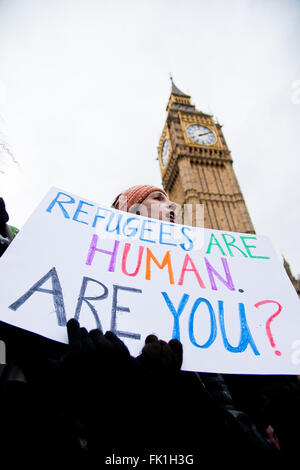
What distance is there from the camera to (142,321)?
795 mm

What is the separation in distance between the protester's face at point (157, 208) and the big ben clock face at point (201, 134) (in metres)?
22.8

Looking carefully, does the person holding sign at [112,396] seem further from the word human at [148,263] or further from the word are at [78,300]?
the word human at [148,263]

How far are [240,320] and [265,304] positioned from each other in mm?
169

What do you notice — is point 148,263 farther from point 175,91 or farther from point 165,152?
point 175,91

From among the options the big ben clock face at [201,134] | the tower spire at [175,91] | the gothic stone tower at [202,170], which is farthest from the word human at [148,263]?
the tower spire at [175,91]

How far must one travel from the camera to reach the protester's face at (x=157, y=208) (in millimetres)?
1617

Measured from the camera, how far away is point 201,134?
23.2 m

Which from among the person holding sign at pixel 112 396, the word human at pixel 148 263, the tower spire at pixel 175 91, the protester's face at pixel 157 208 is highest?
the tower spire at pixel 175 91

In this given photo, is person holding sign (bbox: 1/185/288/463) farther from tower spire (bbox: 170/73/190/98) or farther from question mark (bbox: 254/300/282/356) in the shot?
tower spire (bbox: 170/73/190/98)

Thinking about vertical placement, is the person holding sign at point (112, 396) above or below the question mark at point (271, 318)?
below

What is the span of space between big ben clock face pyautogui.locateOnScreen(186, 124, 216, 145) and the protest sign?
23.6 metres

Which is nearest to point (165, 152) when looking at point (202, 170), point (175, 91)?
point (202, 170)
